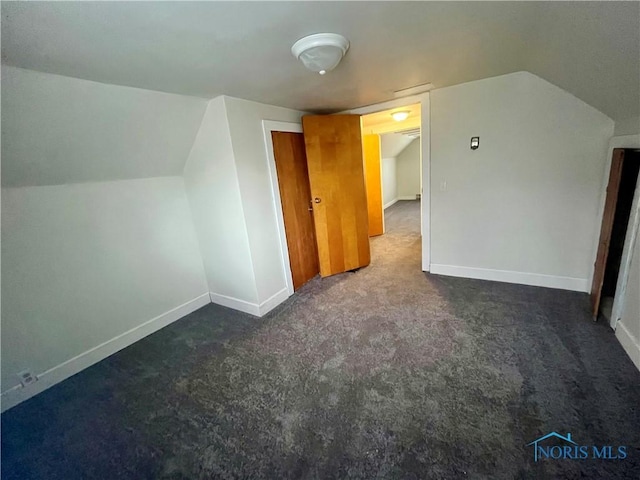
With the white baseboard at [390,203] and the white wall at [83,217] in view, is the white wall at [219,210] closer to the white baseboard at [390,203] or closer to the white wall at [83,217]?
the white wall at [83,217]

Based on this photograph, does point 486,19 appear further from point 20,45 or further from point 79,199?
point 79,199

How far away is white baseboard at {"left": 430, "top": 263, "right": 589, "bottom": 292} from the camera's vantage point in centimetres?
261

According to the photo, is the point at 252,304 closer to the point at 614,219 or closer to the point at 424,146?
the point at 424,146

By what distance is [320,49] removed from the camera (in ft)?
4.75

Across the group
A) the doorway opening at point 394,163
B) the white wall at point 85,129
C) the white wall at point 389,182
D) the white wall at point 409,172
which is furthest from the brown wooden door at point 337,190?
the white wall at point 409,172

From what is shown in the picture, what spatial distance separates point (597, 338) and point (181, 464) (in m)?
2.76

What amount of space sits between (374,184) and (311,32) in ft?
12.5

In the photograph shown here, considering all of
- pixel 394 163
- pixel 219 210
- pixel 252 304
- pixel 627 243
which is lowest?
pixel 252 304

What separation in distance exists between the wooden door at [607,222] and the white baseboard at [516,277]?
40cm

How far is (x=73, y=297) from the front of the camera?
2174 millimetres

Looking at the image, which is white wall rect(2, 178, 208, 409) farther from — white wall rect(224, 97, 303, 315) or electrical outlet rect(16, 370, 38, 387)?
white wall rect(224, 97, 303, 315)

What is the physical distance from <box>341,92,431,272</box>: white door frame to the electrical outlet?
12.0 ft

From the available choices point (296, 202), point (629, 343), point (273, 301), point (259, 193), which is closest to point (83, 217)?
point (259, 193)

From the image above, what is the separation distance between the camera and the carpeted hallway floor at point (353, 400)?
1.33 meters
